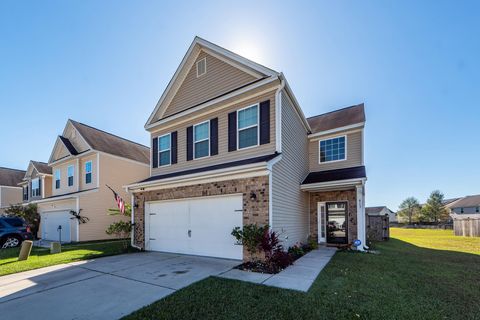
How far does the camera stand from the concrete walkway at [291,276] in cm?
563

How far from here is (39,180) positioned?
71.7 ft

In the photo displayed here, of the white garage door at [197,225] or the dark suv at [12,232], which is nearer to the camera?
the white garage door at [197,225]

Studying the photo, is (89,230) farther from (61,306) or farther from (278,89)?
(278,89)

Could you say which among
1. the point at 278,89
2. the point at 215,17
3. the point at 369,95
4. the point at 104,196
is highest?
the point at 215,17

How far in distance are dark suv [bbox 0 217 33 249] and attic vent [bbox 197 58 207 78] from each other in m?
13.1

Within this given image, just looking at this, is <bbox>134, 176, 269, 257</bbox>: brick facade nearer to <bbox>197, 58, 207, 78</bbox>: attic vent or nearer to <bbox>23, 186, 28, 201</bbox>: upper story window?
A: <bbox>197, 58, 207, 78</bbox>: attic vent

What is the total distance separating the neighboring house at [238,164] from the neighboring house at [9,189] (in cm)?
2441

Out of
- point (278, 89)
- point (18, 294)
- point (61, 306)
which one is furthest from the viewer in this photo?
point (278, 89)

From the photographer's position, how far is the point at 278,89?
28.8 feet

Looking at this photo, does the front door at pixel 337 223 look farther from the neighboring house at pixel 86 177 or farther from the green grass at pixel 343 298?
the neighboring house at pixel 86 177

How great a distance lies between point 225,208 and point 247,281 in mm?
3127

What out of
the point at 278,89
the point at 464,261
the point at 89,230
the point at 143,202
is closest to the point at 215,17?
the point at 278,89

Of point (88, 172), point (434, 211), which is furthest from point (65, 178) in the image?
point (434, 211)

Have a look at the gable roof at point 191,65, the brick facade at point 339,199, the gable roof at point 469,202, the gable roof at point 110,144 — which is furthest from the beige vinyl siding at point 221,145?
the gable roof at point 469,202
